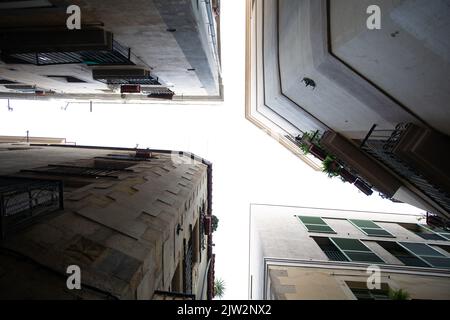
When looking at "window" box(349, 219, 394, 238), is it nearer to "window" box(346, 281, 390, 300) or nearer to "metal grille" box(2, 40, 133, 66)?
"window" box(346, 281, 390, 300)

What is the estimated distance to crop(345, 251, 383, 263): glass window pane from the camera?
12.5 m

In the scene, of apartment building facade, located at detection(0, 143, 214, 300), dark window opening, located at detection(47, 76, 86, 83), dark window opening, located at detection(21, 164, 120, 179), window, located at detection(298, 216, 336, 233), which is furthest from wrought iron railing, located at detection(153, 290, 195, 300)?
dark window opening, located at detection(47, 76, 86, 83)

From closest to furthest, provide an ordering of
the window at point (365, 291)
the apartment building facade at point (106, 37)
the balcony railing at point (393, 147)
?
the balcony railing at point (393, 147), the apartment building facade at point (106, 37), the window at point (365, 291)

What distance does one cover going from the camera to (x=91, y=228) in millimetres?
5820

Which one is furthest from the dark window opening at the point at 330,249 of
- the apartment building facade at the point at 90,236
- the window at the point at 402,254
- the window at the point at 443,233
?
the window at the point at 443,233

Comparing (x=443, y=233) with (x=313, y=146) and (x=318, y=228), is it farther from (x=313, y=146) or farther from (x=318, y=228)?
(x=313, y=146)

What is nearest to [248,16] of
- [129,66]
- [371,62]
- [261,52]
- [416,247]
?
[261,52]

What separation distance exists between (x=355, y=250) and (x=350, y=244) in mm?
807

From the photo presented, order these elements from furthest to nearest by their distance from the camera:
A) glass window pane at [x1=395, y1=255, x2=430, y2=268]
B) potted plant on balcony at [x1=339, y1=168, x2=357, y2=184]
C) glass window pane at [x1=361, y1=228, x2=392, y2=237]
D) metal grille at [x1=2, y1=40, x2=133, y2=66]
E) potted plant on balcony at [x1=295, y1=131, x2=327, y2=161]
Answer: glass window pane at [x1=361, y1=228, x2=392, y2=237], potted plant on balcony at [x1=295, y1=131, x2=327, y2=161], potted plant on balcony at [x1=339, y1=168, x2=357, y2=184], glass window pane at [x1=395, y1=255, x2=430, y2=268], metal grille at [x1=2, y1=40, x2=133, y2=66]

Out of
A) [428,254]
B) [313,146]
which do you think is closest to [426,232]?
[428,254]

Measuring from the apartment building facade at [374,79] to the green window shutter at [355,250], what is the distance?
325 centimetres

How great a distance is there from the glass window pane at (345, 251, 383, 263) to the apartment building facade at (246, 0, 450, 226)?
3.25 m

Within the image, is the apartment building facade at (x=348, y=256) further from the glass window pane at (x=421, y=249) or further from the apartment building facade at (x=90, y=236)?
the apartment building facade at (x=90, y=236)

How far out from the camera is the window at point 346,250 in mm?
12562
